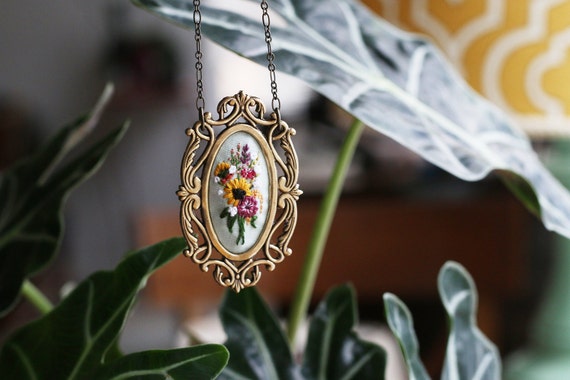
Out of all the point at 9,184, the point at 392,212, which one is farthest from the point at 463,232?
the point at 9,184

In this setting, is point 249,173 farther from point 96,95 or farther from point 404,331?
point 96,95

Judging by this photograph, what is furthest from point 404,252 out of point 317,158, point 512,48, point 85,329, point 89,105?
point 89,105

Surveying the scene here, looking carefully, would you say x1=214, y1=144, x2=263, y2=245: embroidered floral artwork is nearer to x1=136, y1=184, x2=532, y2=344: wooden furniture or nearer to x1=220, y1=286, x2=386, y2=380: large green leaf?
x1=220, y1=286, x2=386, y2=380: large green leaf

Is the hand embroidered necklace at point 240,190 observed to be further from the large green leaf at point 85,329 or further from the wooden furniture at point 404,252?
the wooden furniture at point 404,252

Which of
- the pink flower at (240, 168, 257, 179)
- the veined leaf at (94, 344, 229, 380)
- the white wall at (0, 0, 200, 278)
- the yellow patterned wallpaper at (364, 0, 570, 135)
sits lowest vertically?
the veined leaf at (94, 344, 229, 380)

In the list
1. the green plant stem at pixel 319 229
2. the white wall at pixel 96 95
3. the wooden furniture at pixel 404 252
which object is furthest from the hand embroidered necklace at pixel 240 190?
the white wall at pixel 96 95

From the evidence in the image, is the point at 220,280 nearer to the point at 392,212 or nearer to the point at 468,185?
the point at 392,212

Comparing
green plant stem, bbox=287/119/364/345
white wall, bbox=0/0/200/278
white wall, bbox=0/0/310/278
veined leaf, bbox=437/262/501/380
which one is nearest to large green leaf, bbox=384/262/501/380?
veined leaf, bbox=437/262/501/380
